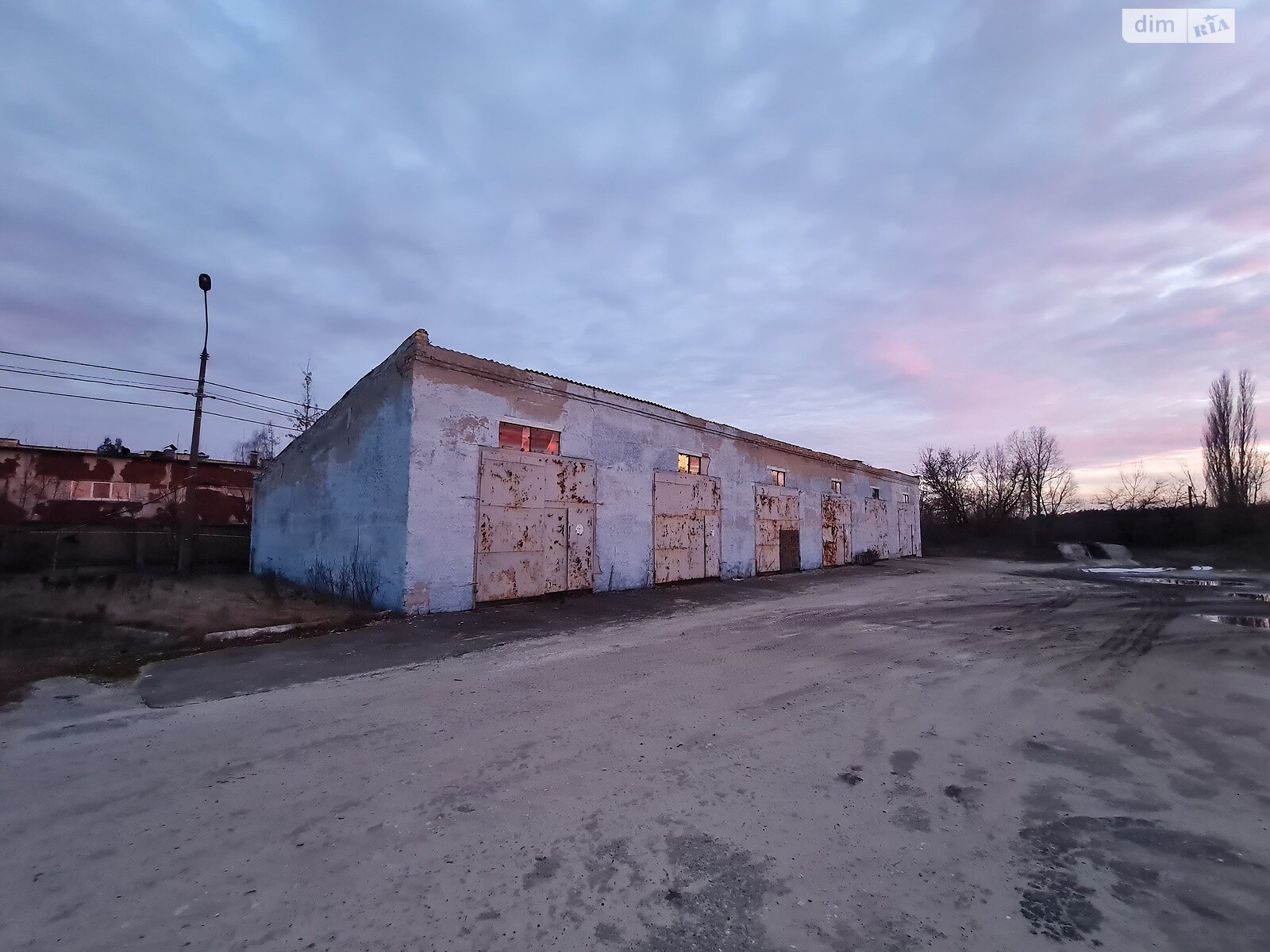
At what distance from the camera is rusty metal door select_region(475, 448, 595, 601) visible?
11.4 metres

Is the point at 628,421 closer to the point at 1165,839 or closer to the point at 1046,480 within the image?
the point at 1165,839

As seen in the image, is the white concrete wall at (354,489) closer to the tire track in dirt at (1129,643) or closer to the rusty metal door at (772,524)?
the tire track in dirt at (1129,643)

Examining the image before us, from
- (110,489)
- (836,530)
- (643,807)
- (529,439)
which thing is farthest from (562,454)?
(110,489)

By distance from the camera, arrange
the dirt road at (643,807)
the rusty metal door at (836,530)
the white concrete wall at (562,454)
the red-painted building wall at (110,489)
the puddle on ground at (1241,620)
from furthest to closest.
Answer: the rusty metal door at (836,530), the red-painted building wall at (110,489), the white concrete wall at (562,454), the puddle on ground at (1241,620), the dirt road at (643,807)

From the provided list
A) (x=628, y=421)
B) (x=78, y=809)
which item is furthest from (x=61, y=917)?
(x=628, y=421)

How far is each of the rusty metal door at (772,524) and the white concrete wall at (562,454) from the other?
40cm

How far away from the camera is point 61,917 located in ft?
7.68

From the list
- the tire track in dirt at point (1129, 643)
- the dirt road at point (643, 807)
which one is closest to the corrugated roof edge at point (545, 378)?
the dirt road at point (643, 807)

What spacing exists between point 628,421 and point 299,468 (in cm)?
898

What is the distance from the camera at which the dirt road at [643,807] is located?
93.1 inches

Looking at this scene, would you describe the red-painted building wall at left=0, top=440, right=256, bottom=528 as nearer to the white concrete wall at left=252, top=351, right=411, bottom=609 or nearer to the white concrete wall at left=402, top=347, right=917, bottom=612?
the white concrete wall at left=252, top=351, right=411, bottom=609

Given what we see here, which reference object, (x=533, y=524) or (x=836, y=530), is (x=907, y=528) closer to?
(x=836, y=530)

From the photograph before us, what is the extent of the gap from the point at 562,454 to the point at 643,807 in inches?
398

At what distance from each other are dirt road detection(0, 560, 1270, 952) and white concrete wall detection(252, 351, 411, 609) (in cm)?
393
